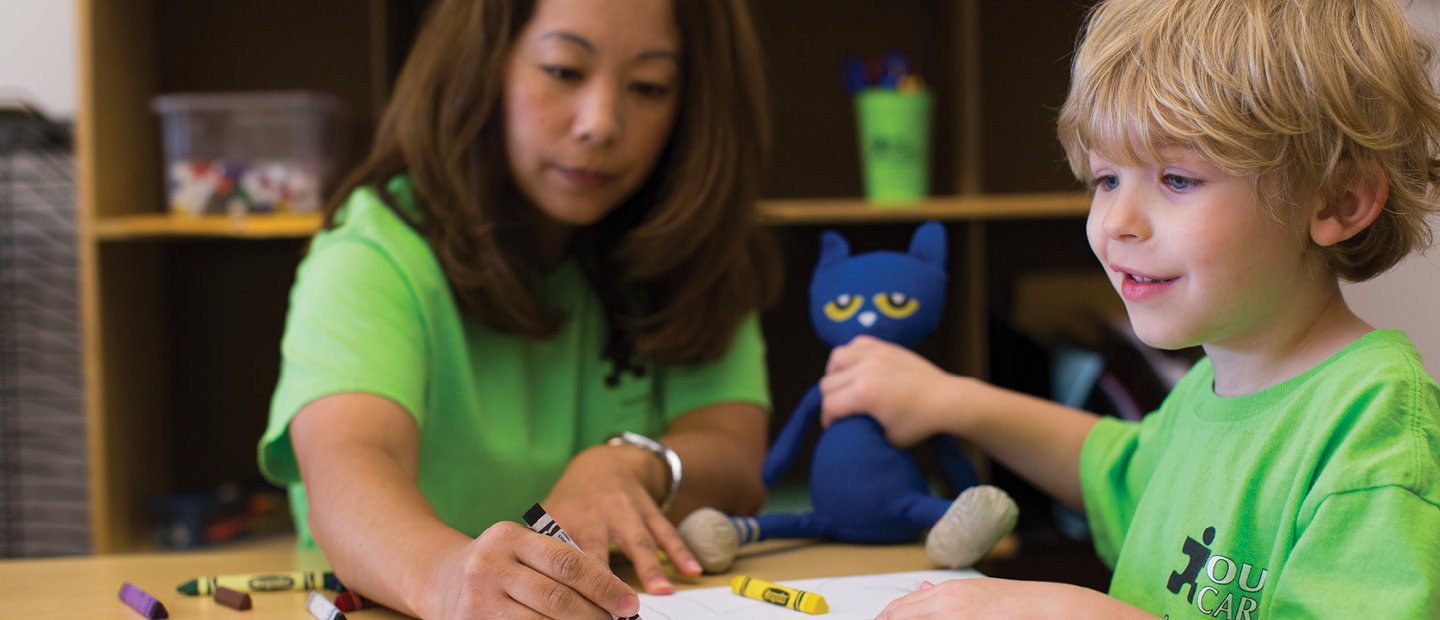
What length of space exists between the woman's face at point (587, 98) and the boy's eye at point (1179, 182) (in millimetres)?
505

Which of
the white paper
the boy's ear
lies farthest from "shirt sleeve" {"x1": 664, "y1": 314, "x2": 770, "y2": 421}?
the boy's ear

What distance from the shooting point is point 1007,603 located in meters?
0.57

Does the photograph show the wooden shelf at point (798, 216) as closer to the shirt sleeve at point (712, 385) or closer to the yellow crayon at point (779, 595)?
the shirt sleeve at point (712, 385)

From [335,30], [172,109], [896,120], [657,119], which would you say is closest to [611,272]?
[657,119]

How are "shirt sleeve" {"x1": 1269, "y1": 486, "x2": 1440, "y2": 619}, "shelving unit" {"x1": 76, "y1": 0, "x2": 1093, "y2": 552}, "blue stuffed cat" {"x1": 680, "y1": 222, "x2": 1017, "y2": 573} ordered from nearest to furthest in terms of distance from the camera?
"shirt sleeve" {"x1": 1269, "y1": 486, "x2": 1440, "y2": 619}, "blue stuffed cat" {"x1": 680, "y1": 222, "x2": 1017, "y2": 573}, "shelving unit" {"x1": 76, "y1": 0, "x2": 1093, "y2": 552}

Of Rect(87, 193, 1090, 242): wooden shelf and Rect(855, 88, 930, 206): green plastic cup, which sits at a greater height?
Rect(855, 88, 930, 206): green plastic cup

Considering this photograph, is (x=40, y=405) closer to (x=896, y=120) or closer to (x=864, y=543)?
(x=896, y=120)

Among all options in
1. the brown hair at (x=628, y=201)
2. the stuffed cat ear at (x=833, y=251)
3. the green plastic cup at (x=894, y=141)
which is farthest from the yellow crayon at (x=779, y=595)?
the green plastic cup at (x=894, y=141)

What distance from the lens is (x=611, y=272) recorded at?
3.79 ft

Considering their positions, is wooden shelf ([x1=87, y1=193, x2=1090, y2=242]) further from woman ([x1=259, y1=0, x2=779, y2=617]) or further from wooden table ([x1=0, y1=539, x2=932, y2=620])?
wooden table ([x1=0, y1=539, x2=932, y2=620])

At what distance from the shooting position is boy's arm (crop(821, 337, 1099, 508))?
0.85m

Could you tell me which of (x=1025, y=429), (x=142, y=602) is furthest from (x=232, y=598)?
(x=1025, y=429)

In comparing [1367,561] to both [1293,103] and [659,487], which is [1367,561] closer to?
[1293,103]

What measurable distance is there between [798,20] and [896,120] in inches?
14.8
